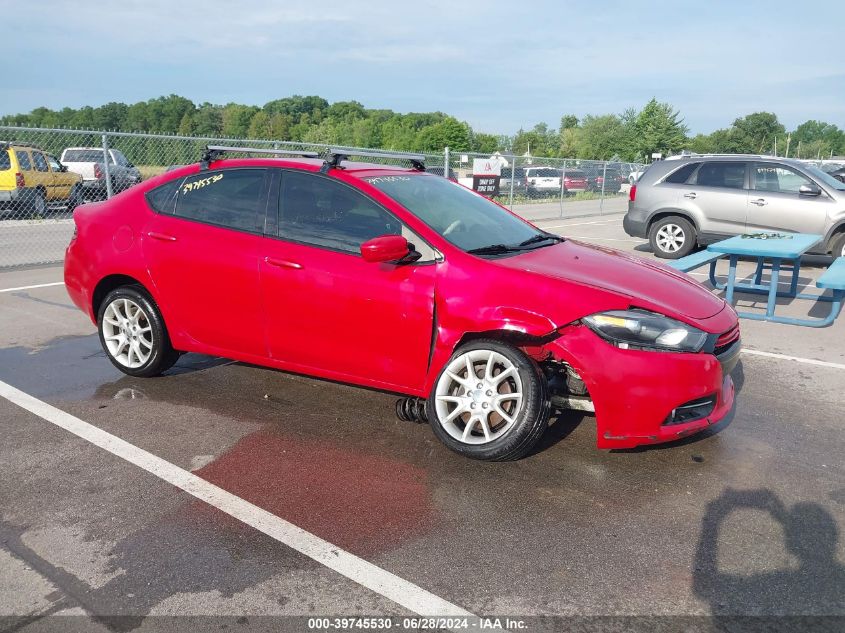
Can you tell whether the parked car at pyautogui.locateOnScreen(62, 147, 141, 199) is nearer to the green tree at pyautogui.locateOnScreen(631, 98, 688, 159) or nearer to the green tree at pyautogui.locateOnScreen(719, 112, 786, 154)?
the green tree at pyautogui.locateOnScreen(631, 98, 688, 159)

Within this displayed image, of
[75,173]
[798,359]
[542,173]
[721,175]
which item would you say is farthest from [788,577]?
[542,173]

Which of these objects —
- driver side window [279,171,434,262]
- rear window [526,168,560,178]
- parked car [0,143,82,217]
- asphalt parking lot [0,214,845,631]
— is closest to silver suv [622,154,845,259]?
asphalt parking lot [0,214,845,631]

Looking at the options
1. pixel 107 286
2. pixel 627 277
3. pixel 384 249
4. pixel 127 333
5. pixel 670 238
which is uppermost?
pixel 384 249

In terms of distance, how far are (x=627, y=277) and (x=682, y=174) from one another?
871 cm

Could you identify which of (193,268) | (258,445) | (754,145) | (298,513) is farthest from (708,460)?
(754,145)

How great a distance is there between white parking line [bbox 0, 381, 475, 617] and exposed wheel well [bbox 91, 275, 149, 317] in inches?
38.0

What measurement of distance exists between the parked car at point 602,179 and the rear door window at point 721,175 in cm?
1225

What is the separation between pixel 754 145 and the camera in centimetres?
12725

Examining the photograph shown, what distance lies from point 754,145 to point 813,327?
443 ft

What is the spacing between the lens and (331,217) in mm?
4430

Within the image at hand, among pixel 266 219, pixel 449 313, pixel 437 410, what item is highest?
pixel 266 219

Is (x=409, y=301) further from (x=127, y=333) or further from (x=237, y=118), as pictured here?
(x=237, y=118)

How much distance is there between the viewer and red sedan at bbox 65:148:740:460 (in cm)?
372

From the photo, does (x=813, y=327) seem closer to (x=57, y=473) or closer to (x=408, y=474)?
(x=408, y=474)
